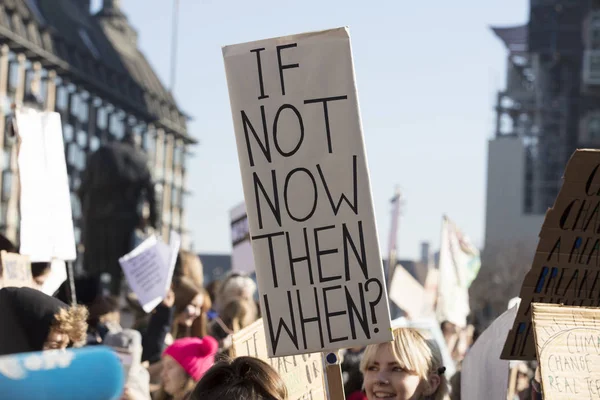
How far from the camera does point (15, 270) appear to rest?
488 centimetres

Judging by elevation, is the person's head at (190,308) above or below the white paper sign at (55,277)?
below

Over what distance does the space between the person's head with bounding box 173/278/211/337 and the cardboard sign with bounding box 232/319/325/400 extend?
74.5 inches

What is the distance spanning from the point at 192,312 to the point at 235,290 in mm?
1090

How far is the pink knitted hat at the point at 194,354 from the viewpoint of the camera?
17.4 ft

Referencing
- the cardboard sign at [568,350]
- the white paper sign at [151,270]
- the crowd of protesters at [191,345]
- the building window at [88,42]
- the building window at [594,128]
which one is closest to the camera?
the crowd of protesters at [191,345]

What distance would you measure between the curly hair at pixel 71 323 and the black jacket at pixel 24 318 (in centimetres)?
2

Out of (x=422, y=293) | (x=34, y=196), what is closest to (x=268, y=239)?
(x=34, y=196)

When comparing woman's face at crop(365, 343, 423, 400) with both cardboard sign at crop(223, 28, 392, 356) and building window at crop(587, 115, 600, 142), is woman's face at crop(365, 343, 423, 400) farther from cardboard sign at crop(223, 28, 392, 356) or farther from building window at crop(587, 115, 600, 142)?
building window at crop(587, 115, 600, 142)

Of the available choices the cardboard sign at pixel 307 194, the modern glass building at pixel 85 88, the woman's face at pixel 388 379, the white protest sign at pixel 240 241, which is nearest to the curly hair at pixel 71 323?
the cardboard sign at pixel 307 194

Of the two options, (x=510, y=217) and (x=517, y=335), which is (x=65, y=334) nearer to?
(x=517, y=335)

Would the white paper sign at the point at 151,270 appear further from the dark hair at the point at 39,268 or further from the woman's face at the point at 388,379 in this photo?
the woman's face at the point at 388,379

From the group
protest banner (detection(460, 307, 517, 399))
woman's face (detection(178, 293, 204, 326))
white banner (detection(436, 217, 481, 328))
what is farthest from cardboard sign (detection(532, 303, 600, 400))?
white banner (detection(436, 217, 481, 328))

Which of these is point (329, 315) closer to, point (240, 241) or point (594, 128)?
point (240, 241)

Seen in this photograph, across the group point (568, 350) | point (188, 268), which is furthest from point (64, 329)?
point (188, 268)
